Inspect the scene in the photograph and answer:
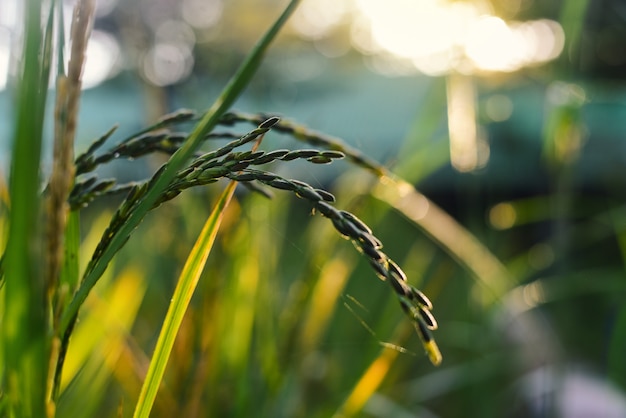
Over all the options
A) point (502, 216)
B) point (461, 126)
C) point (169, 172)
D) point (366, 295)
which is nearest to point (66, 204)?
point (169, 172)

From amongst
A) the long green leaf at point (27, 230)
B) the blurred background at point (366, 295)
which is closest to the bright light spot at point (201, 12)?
the blurred background at point (366, 295)

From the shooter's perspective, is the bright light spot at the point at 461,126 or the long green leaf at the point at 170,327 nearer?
the long green leaf at the point at 170,327

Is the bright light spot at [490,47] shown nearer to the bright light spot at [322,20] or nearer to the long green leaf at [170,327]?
the long green leaf at [170,327]

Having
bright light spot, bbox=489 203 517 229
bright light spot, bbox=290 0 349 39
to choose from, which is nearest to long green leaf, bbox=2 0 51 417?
bright light spot, bbox=489 203 517 229

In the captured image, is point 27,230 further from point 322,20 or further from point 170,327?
point 322,20

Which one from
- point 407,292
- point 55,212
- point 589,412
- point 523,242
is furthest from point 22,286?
point 523,242

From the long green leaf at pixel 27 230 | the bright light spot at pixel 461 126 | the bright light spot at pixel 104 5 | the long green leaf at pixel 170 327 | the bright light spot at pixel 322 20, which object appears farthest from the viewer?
the bright light spot at pixel 322 20

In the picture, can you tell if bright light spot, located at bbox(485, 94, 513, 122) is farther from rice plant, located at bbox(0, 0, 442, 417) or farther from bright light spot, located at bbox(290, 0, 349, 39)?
bright light spot, located at bbox(290, 0, 349, 39)

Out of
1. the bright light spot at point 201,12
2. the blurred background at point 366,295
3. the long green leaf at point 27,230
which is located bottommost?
the long green leaf at point 27,230

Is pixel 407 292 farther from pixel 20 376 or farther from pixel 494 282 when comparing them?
pixel 494 282
